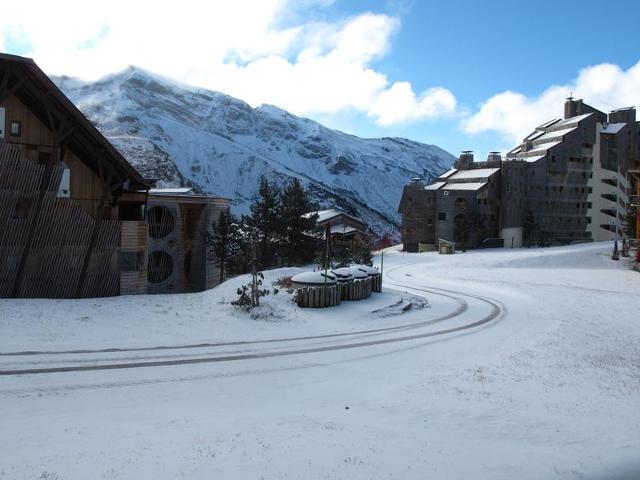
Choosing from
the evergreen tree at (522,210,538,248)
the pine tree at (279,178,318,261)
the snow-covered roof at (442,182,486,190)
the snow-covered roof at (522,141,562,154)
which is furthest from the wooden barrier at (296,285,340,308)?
the snow-covered roof at (522,141,562,154)

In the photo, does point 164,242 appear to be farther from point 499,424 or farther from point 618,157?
point 618,157

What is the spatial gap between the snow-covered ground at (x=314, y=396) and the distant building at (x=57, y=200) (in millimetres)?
2533

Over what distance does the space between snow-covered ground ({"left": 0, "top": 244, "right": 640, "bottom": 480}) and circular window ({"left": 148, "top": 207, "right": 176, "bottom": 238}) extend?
18259 mm

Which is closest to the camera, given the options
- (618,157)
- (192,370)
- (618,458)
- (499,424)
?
(618,458)

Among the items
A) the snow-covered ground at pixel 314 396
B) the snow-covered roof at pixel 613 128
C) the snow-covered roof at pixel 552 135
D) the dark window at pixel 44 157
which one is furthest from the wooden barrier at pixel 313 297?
the snow-covered roof at pixel 613 128

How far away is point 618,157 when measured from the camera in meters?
81.9

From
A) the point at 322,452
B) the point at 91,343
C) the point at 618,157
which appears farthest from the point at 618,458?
the point at 618,157

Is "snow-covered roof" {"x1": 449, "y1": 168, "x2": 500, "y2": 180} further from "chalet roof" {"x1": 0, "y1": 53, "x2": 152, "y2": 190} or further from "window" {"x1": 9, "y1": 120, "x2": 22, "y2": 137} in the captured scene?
"window" {"x1": 9, "y1": 120, "x2": 22, "y2": 137}

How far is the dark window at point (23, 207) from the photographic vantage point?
23391 millimetres

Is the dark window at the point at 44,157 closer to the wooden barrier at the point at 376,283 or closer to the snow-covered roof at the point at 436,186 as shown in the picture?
the wooden barrier at the point at 376,283

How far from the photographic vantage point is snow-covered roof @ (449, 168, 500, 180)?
76.7 meters

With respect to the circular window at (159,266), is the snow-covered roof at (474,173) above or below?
above

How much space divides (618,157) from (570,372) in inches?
3037

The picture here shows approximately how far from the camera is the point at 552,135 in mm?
82250
